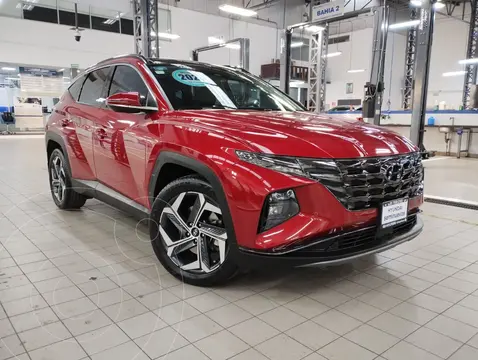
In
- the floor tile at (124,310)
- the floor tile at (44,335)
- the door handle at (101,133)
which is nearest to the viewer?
the floor tile at (44,335)

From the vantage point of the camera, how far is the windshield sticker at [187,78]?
300 cm

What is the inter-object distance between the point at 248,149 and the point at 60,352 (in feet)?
4.39

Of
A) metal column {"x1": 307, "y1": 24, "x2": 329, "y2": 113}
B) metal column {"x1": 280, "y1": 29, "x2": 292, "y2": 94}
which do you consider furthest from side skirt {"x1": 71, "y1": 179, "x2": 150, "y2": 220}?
metal column {"x1": 307, "y1": 24, "x2": 329, "y2": 113}

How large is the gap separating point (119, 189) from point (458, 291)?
2.58 m

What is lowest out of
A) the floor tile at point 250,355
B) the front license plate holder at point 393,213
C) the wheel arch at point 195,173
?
the floor tile at point 250,355

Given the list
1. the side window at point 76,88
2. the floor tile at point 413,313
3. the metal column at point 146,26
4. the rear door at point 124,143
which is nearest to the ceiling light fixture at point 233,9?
the metal column at point 146,26

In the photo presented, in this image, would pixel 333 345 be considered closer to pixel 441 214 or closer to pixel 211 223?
pixel 211 223

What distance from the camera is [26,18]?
53.2 feet

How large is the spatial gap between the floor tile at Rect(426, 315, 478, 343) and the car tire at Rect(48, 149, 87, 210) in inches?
137

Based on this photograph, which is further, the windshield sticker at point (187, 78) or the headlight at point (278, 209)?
the windshield sticker at point (187, 78)

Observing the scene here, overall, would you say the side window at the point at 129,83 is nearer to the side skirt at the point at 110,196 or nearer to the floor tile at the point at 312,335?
the side skirt at the point at 110,196

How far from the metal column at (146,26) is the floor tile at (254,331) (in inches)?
350

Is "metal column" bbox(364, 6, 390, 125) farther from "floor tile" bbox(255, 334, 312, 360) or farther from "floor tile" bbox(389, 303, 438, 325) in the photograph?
"floor tile" bbox(255, 334, 312, 360)

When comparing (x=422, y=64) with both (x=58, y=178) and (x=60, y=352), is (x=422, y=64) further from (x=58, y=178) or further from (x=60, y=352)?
(x=60, y=352)
